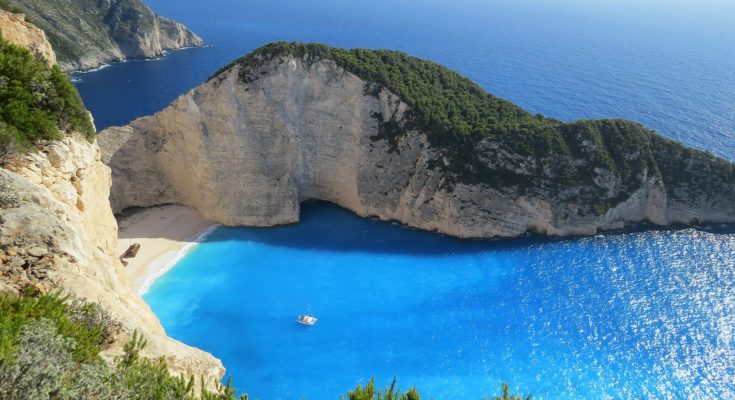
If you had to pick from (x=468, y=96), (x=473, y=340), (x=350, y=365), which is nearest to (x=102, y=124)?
(x=468, y=96)

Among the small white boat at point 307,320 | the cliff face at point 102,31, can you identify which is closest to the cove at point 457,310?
the small white boat at point 307,320

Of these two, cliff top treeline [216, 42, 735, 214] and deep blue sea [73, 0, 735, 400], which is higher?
cliff top treeline [216, 42, 735, 214]

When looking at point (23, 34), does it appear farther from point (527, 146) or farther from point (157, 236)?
point (527, 146)

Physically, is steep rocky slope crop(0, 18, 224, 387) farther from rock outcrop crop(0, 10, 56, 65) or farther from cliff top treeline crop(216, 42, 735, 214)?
cliff top treeline crop(216, 42, 735, 214)

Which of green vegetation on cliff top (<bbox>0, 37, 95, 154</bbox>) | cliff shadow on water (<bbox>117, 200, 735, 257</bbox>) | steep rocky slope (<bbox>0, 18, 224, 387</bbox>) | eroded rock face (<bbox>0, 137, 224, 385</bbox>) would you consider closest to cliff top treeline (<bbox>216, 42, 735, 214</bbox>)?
cliff shadow on water (<bbox>117, 200, 735, 257</bbox>)

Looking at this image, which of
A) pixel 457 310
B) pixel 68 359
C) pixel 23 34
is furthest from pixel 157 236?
pixel 68 359

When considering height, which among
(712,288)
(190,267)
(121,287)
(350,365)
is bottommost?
(190,267)

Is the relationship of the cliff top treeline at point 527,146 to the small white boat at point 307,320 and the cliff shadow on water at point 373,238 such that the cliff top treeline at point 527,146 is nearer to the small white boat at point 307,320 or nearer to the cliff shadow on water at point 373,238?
the cliff shadow on water at point 373,238

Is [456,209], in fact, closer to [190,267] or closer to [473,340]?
[473,340]
